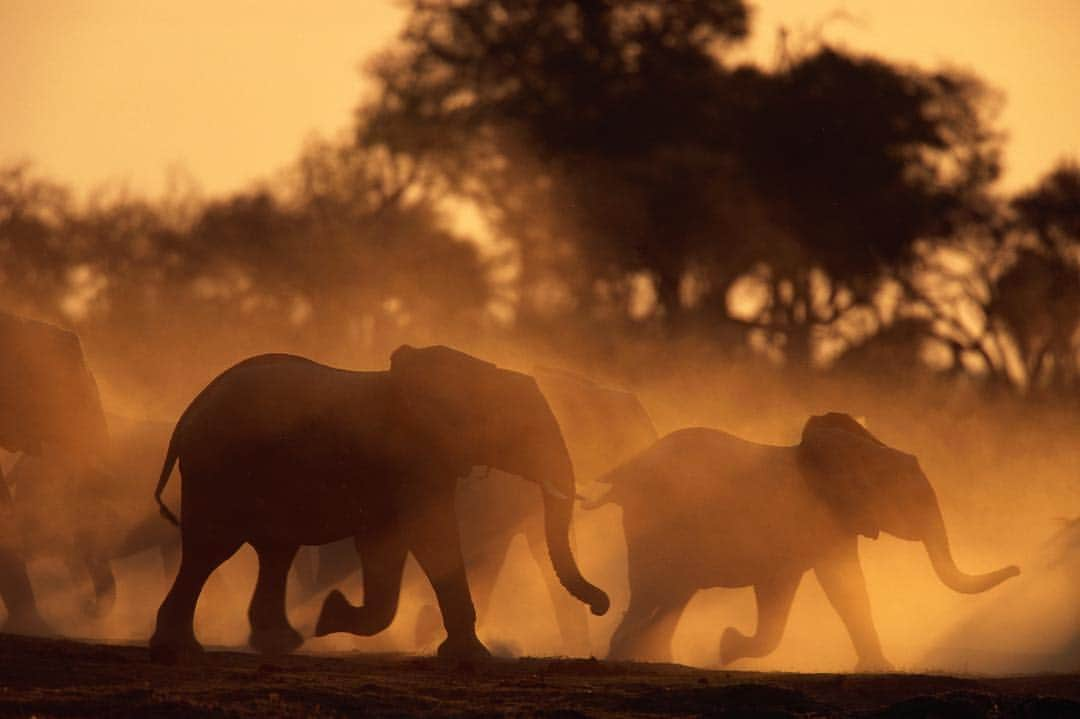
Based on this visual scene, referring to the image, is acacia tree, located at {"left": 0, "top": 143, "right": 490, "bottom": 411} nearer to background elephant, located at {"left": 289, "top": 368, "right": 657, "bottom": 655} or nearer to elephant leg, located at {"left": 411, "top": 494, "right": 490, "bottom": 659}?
background elephant, located at {"left": 289, "top": 368, "right": 657, "bottom": 655}

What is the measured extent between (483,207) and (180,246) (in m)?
8.02

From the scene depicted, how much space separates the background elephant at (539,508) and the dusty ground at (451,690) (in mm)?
2986

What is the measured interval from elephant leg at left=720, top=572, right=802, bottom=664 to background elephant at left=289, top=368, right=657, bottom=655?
5.51 feet

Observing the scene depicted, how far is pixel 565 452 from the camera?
2378cm

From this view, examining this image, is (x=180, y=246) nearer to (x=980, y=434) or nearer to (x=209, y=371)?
(x=209, y=371)

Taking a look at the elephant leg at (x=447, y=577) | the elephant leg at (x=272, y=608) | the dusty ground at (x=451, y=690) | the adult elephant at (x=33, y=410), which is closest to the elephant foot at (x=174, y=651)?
the dusty ground at (x=451, y=690)

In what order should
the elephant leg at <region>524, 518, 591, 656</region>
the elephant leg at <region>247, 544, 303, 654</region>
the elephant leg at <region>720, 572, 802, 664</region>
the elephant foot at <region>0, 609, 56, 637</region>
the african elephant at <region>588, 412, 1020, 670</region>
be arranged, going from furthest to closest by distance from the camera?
the elephant leg at <region>524, 518, 591, 656</region>, the elephant foot at <region>0, 609, 56, 637</region>, the african elephant at <region>588, 412, 1020, 670</region>, the elephant leg at <region>720, 572, 802, 664</region>, the elephant leg at <region>247, 544, 303, 654</region>

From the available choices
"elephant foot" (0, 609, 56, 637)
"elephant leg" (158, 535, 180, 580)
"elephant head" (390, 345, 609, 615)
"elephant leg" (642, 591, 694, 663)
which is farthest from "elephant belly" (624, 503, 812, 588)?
"elephant leg" (158, 535, 180, 580)

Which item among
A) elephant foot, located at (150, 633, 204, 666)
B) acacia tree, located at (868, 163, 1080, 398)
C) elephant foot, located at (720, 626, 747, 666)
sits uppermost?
acacia tree, located at (868, 163, 1080, 398)

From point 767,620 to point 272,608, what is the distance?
460 centimetres

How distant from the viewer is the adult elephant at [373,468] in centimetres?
2345

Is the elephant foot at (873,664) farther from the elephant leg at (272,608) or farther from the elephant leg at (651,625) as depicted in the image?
the elephant leg at (272,608)

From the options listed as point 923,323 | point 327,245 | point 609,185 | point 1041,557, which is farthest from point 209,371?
point 1041,557

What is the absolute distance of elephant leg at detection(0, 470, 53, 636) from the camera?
90.5 ft
